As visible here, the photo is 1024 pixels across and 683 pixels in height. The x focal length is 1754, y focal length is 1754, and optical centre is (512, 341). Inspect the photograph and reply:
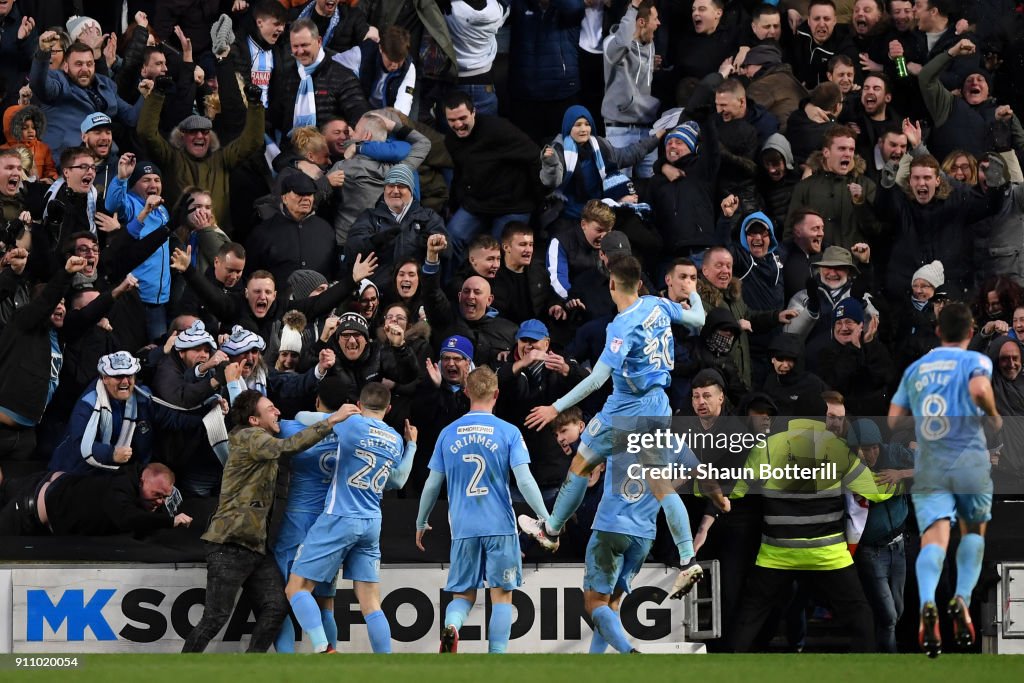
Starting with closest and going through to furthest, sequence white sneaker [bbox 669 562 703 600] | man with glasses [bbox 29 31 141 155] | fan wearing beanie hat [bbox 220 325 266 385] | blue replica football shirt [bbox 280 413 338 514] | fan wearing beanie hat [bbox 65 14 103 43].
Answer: white sneaker [bbox 669 562 703 600], blue replica football shirt [bbox 280 413 338 514], fan wearing beanie hat [bbox 220 325 266 385], man with glasses [bbox 29 31 141 155], fan wearing beanie hat [bbox 65 14 103 43]

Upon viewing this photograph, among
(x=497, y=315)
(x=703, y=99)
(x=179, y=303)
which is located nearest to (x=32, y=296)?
(x=179, y=303)

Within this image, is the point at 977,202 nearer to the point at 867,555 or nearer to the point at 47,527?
the point at 867,555

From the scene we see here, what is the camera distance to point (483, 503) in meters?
11.8

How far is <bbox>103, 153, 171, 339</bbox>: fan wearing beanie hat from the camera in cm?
1459

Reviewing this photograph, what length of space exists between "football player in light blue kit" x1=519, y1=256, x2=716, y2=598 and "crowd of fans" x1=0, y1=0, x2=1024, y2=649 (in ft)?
4.72

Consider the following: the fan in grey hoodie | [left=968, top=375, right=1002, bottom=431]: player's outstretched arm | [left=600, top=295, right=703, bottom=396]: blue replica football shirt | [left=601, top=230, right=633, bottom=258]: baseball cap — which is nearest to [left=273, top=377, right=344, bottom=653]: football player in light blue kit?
[left=600, top=295, right=703, bottom=396]: blue replica football shirt

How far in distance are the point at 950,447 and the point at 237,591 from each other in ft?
15.9

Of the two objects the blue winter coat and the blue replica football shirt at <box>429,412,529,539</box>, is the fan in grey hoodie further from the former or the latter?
the blue replica football shirt at <box>429,412,529,539</box>

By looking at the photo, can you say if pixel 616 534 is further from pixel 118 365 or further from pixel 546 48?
pixel 546 48

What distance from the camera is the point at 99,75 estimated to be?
51.5 feet

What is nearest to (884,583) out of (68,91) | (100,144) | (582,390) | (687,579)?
(687,579)

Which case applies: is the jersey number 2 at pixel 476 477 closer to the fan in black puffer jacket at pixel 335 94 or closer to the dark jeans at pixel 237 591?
the dark jeans at pixel 237 591

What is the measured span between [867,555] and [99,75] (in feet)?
26.1

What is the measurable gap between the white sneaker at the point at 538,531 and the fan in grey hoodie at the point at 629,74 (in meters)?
5.81
